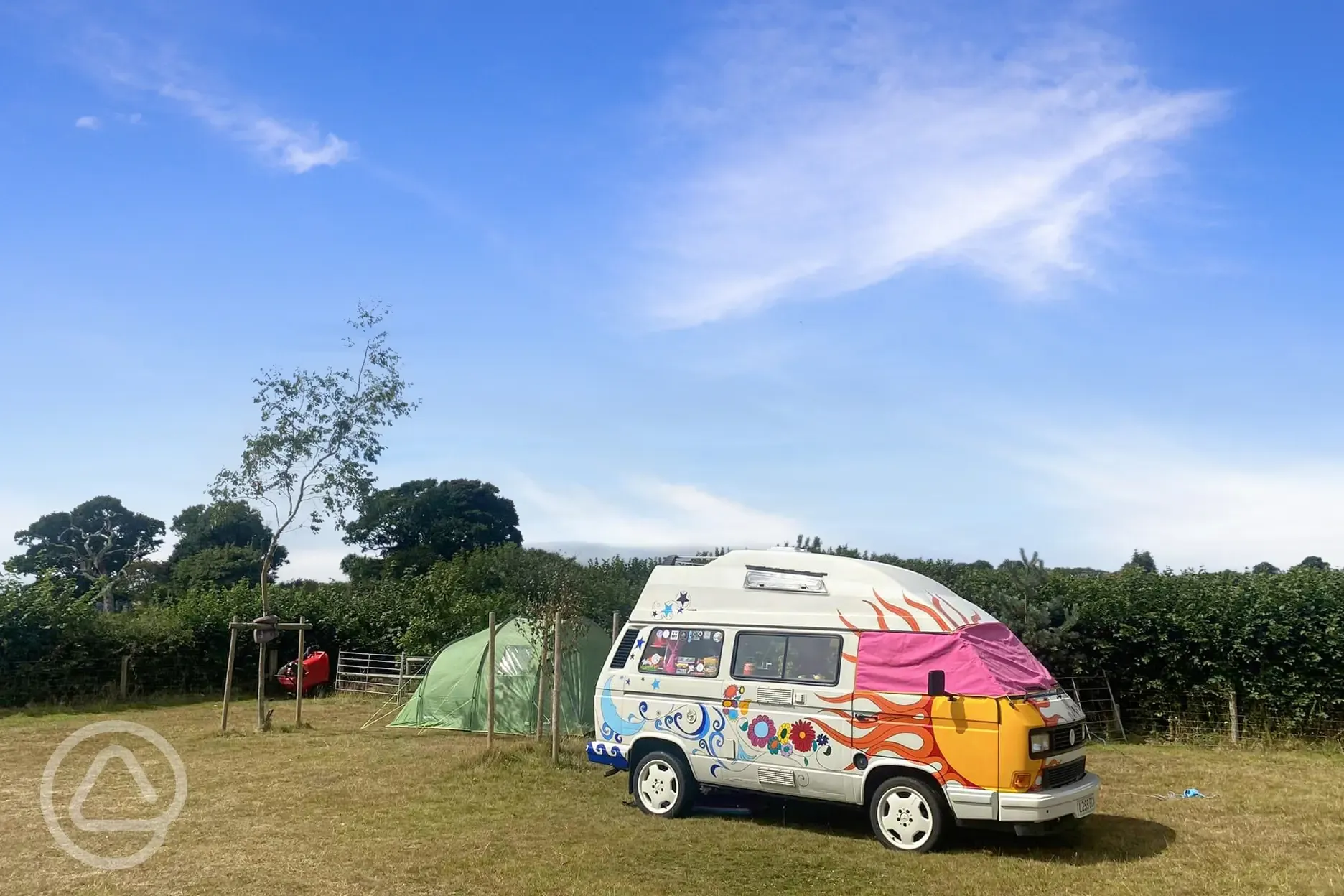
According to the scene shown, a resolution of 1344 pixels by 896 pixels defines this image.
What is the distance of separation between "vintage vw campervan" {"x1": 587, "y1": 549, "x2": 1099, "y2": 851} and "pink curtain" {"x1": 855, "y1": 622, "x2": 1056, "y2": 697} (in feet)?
0.05

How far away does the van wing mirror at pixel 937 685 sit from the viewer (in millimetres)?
8984

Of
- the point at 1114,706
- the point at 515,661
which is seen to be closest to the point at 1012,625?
the point at 1114,706

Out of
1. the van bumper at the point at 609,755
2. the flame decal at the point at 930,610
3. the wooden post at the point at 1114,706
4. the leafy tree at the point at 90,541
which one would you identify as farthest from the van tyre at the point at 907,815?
the leafy tree at the point at 90,541

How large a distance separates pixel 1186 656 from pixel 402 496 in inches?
1787

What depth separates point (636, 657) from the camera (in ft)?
35.5

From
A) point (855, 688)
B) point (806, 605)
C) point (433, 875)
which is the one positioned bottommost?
point (433, 875)

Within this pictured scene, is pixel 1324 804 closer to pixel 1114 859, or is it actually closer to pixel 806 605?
pixel 1114 859

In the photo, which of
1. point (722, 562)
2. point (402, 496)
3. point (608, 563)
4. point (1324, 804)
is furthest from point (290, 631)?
point (402, 496)

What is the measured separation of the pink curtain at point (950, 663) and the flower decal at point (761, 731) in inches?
38.8

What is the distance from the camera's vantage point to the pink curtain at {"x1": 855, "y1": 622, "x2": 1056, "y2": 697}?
898cm

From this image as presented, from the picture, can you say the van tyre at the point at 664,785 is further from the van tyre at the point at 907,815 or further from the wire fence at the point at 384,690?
the wire fence at the point at 384,690

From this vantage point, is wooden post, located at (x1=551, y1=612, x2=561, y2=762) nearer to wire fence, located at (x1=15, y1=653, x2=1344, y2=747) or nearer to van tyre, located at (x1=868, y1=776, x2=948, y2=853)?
van tyre, located at (x1=868, y1=776, x2=948, y2=853)

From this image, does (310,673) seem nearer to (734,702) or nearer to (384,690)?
(384,690)

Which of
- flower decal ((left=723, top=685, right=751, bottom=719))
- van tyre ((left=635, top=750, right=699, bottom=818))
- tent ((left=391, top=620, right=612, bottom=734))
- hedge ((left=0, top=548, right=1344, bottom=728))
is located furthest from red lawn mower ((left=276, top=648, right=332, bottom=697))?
flower decal ((left=723, top=685, right=751, bottom=719))
